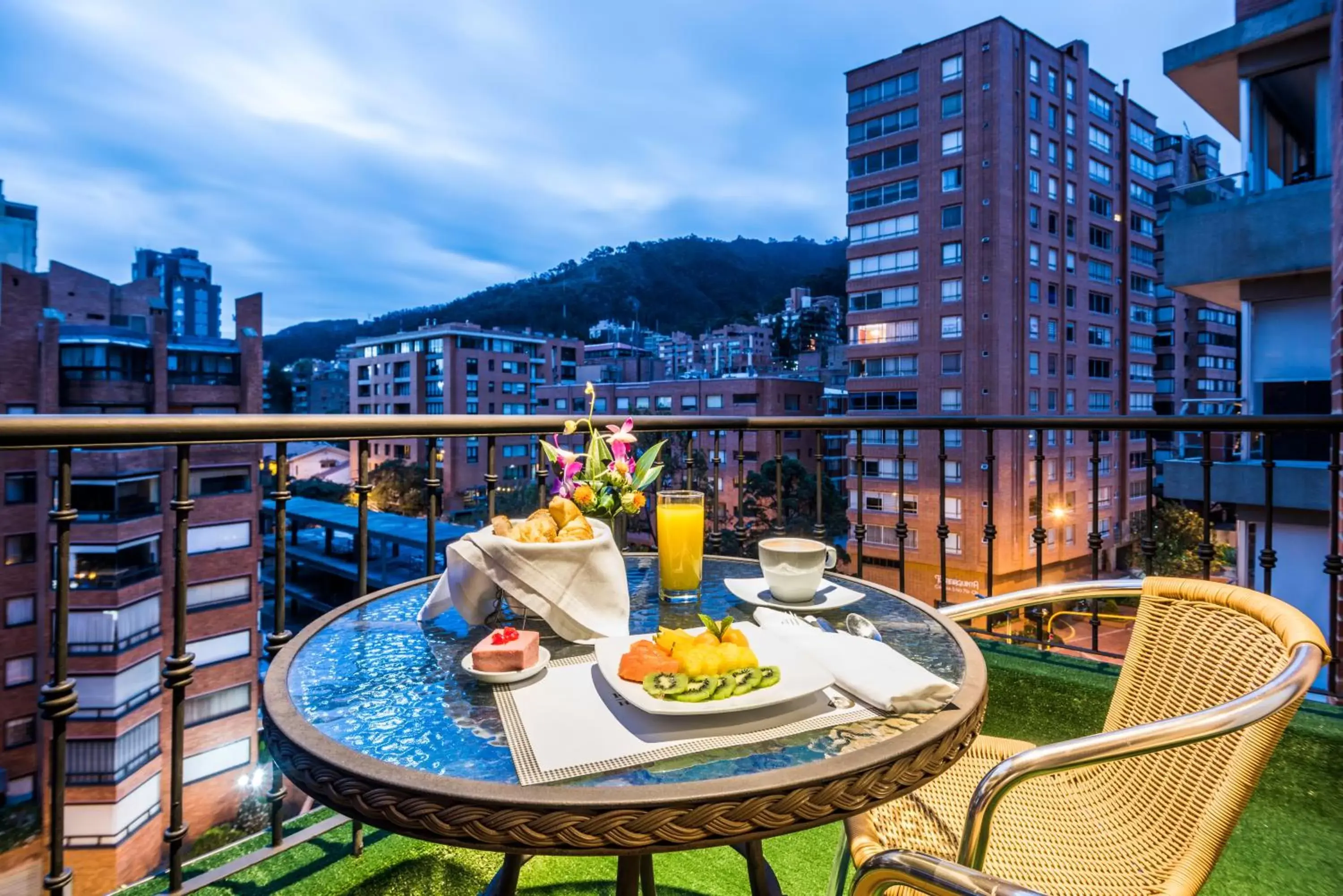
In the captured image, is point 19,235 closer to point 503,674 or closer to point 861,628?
point 503,674

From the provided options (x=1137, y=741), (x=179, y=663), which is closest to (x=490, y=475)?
(x=179, y=663)

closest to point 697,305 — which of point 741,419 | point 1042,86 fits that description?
point 1042,86

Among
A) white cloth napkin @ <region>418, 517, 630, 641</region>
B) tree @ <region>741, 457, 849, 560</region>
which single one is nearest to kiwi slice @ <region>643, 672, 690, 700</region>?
white cloth napkin @ <region>418, 517, 630, 641</region>

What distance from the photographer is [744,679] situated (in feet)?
2.38

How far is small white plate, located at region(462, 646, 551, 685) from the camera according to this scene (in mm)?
803

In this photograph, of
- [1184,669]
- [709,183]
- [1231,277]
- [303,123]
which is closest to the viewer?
[1184,669]

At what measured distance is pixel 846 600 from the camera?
1.20 meters

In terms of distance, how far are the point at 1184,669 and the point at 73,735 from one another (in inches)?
625

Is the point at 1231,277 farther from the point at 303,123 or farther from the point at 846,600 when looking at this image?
the point at 303,123

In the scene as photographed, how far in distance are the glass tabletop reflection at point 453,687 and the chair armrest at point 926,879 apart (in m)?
0.16

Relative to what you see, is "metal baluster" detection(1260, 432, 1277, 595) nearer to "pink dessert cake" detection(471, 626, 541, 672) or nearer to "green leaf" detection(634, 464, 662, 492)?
"green leaf" detection(634, 464, 662, 492)

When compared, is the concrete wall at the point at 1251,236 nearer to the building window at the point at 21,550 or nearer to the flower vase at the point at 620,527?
the flower vase at the point at 620,527

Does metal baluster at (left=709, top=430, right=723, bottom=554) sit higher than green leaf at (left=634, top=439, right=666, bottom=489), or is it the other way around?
green leaf at (left=634, top=439, right=666, bottom=489)

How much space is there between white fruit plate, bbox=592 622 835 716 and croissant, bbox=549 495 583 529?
0.76ft
